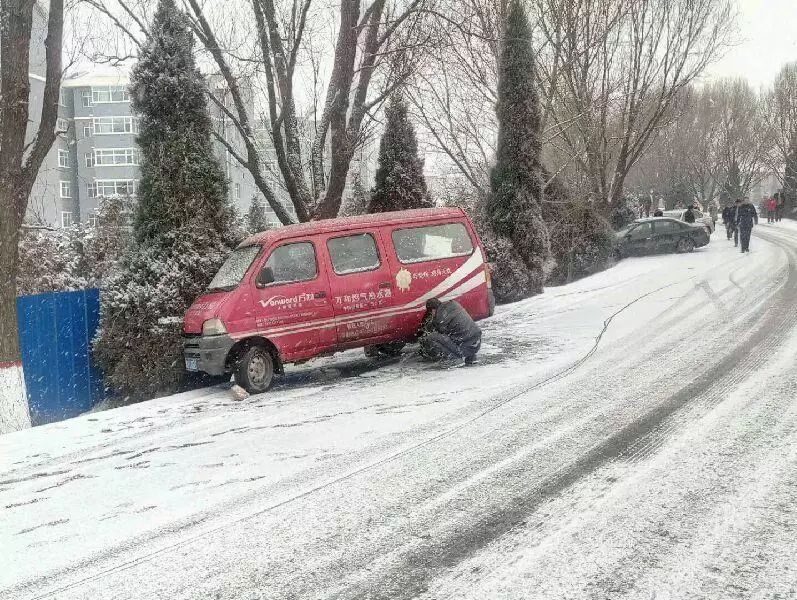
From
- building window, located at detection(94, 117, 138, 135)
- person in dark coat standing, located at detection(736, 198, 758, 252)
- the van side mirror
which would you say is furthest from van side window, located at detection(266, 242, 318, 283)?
building window, located at detection(94, 117, 138, 135)

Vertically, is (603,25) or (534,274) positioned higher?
(603,25)

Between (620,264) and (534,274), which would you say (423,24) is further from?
(620,264)

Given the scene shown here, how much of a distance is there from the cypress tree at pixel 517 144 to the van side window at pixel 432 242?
715 centimetres

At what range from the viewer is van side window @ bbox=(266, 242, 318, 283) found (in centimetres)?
925

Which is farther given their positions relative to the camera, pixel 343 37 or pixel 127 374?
pixel 343 37

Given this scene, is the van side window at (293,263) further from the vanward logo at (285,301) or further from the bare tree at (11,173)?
the bare tree at (11,173)

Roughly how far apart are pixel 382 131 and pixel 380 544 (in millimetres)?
14392

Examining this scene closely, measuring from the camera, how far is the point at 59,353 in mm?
9562

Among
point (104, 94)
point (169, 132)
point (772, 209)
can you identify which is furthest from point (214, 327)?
point (104, 94)

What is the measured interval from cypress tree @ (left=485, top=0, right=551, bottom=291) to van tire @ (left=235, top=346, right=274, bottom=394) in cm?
1006

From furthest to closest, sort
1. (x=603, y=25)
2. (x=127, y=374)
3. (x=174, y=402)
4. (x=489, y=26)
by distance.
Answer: (x=603, y=25), (x=489, y=26), (x=127, y=374), (x=174, y=402)

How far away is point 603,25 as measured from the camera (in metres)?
22.7

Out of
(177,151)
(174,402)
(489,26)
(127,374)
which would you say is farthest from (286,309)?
(489,26)

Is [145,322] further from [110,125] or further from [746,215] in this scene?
[110,125]
